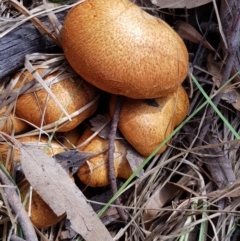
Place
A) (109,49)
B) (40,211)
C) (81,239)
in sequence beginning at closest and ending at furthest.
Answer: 1. (109,49)
2. (40,211)
3. (81,239)

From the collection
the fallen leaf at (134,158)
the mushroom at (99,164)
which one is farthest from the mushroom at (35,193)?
the fallen leaf at (134,158)

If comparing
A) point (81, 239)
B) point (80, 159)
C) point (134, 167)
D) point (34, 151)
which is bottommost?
point (81, 239)

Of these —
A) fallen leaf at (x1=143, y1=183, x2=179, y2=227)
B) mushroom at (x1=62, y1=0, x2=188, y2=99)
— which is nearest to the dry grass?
fallen leaf at (x1=143, y1=183, x2=179, y2=227)

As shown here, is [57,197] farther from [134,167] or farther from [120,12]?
[120,12]

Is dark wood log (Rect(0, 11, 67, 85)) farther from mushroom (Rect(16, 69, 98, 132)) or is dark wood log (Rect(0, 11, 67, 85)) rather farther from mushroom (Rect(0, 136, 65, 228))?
mushroom (Rect(0, 136, 65, 228))

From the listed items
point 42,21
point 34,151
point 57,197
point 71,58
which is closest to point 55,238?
point 57,197

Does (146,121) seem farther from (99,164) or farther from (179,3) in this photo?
(179,3)

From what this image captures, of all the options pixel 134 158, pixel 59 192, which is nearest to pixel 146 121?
pixel 134 158
